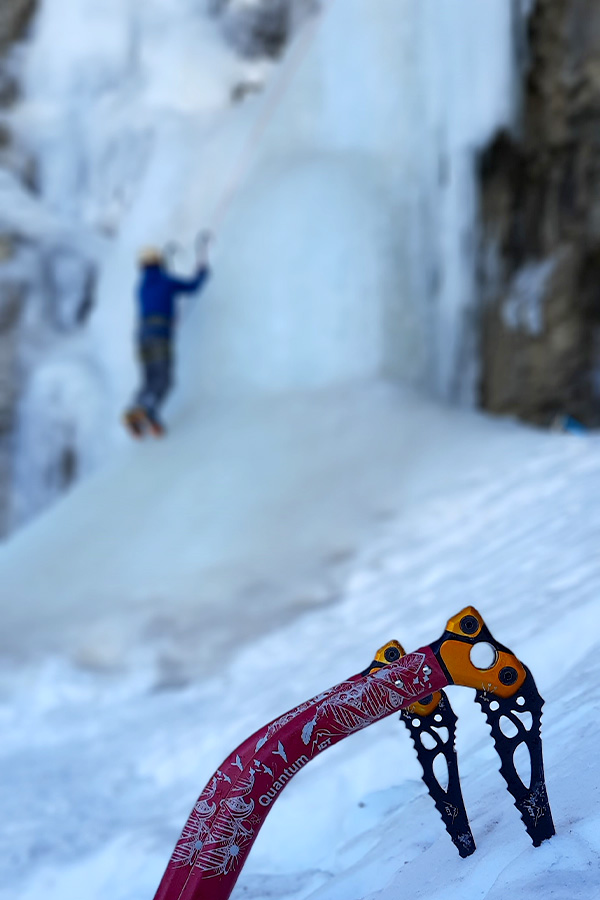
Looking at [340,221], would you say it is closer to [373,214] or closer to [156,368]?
[373,214]

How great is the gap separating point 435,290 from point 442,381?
484 mm

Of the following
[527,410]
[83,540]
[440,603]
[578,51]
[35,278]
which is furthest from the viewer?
[35,278]

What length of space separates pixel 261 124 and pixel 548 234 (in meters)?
1.82

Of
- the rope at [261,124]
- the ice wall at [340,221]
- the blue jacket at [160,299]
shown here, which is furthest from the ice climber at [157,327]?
the rope at [261,124]

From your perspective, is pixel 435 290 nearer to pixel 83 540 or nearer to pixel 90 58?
pixel 83 540

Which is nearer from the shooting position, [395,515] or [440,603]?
[440,603]

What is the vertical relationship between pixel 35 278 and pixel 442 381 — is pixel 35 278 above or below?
above

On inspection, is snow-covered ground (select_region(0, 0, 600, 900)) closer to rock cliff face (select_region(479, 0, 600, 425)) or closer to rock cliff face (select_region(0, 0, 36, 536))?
rock cliff face (select_region(0, 0, 36, 536))

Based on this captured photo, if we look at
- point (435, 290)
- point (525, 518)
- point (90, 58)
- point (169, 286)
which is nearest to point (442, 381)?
point (435, 290)

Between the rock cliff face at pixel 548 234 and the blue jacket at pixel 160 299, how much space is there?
5.38ft

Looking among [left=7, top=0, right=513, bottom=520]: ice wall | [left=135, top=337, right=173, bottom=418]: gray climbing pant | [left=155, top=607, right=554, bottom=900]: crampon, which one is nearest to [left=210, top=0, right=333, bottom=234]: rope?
[left=7, top=0, right=513, bottom=520]: ice wall

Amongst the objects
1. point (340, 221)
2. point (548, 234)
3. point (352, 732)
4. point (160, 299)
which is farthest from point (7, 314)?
point (352, 732)

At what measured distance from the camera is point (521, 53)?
4.80 m

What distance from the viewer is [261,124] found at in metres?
5.65
